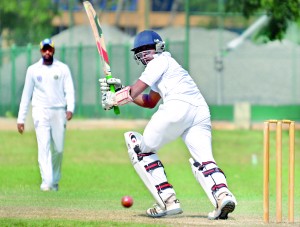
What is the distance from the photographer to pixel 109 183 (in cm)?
2217

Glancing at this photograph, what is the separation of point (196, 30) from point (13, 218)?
1218 inches

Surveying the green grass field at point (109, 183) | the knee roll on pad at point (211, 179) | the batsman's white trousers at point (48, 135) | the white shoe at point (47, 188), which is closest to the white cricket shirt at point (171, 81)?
the knee roll on pad at point (211, 179)

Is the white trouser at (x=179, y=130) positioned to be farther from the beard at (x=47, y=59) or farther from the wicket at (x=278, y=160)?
the beard at (x=47, y=59)

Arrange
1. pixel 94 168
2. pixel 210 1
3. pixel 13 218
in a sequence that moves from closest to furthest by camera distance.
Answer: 1. pixel 13 218
2. pixel 94 168
3. pixel 210 1

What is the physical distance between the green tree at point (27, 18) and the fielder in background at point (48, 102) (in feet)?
106

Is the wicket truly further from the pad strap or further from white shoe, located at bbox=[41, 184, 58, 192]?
white shoe, located at bbox=[41, 184, 58, 192]

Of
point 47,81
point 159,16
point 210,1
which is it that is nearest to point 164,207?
point 47,81

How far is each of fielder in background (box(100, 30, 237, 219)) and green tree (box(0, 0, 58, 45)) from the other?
3785cm

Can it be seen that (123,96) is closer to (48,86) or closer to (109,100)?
(109,100)

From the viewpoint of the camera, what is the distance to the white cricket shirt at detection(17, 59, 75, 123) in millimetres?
17750

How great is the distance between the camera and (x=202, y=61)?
137 ft

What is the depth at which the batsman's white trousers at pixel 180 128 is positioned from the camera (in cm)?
1242

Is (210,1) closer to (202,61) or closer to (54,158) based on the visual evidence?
(202,61)

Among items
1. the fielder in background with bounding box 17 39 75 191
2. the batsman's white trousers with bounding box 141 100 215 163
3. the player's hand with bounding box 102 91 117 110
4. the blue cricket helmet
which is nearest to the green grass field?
the fielder in background with bounding box 17 39 75 191
